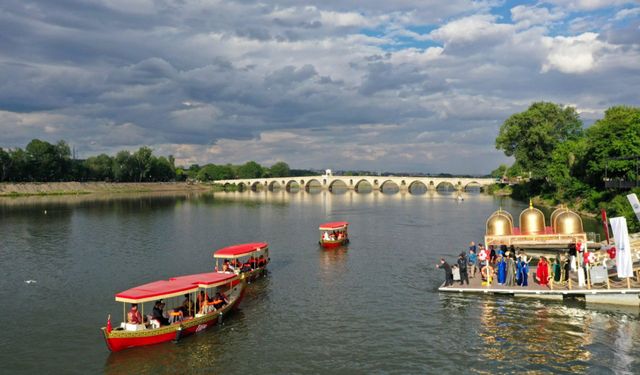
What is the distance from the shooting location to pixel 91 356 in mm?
21906

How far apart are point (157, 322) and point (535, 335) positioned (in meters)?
18.1

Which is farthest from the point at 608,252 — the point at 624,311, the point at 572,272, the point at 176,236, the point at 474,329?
the point at 176,236

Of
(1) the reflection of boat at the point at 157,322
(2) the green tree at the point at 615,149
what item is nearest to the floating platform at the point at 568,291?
(1) the reflection of boat at the point at 157,322

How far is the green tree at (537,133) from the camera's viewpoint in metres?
103

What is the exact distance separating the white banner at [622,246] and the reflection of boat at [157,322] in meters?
21.2

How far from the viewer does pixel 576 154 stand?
282 ft

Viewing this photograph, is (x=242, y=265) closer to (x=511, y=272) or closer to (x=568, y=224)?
(x=511, y=272)

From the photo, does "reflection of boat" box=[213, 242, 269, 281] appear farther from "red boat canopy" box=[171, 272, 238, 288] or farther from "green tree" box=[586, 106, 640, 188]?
"green tree" box=[586, 106, 640, 188]

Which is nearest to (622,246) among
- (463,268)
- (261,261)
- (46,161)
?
(463,268)

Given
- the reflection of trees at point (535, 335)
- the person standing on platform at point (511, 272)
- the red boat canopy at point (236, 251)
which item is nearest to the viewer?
the reflection of trees at point (535, 335)

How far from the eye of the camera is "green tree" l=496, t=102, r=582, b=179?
10262cm

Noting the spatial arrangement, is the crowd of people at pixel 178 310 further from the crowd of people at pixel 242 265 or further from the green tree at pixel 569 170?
the green tree at pixel 569 170

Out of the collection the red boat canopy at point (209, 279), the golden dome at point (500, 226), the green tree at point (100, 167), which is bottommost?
the red boat canopy at point (209, 279)

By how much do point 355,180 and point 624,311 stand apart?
6680 inches
